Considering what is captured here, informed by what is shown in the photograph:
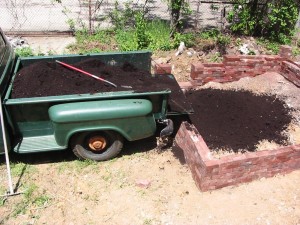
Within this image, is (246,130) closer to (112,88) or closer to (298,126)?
(298,126)

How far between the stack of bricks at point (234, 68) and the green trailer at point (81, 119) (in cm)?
184

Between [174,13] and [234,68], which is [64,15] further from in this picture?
[234,68]

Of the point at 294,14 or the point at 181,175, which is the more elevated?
the point at 294,14

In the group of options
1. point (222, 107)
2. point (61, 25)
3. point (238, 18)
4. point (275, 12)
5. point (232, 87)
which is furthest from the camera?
point (61, 25)

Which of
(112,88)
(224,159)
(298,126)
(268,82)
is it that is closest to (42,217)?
(112,88)

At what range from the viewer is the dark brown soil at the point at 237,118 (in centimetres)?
463

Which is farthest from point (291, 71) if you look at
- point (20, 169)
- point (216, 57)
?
point (20, 169)

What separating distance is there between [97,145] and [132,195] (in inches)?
31.2

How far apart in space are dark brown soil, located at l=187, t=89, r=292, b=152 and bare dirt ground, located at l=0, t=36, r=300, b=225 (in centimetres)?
59

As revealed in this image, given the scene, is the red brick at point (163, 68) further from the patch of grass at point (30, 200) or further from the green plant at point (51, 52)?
the green plant at point (51, 52)

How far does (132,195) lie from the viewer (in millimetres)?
3932

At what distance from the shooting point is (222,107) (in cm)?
521

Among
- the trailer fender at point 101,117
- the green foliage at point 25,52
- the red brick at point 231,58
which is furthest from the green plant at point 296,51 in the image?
the green foliage at point 25,52

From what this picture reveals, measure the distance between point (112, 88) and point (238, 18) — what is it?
521cm
